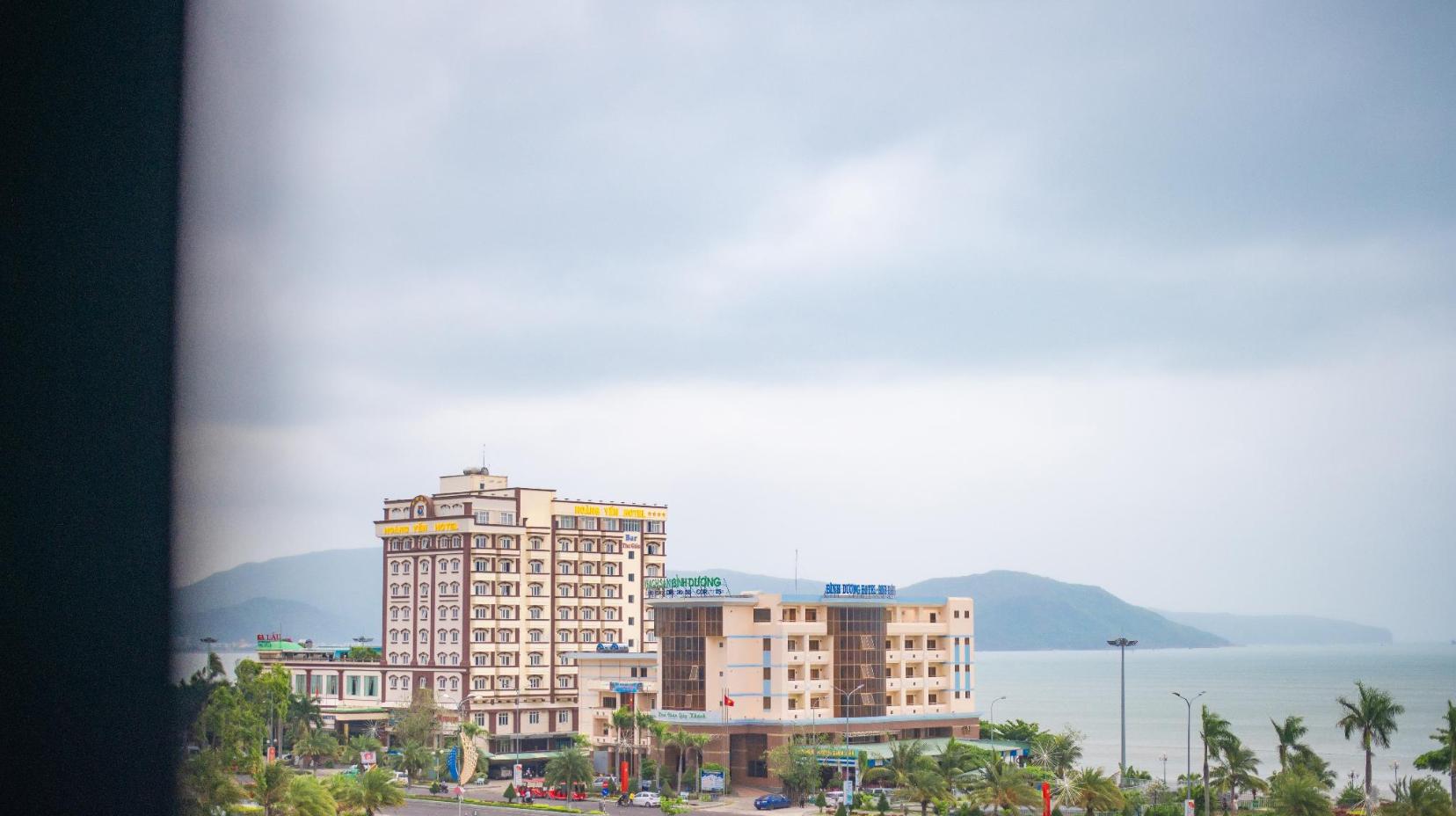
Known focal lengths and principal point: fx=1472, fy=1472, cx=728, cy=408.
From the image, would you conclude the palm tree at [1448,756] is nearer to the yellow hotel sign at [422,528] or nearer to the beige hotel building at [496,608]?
the beige hotel building at [496,608]

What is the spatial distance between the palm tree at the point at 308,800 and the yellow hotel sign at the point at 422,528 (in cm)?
2173

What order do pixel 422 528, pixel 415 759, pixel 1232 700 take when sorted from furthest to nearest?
pixel 1232 700 < pixel 422 528 < pixel 415 759

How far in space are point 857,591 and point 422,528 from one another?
15721 mm

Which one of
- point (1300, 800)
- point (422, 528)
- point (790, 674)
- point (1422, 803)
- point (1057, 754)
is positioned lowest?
point (1057, 754)

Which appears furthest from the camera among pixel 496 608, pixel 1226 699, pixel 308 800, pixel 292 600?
pixel 1226 699

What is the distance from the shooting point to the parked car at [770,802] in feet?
108

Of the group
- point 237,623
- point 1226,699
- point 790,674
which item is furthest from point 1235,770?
point 1226,699

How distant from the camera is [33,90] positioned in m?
8.52

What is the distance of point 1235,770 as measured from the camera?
28688 mm

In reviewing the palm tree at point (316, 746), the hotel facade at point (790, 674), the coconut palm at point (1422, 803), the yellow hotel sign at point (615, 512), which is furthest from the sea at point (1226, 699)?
the coconut palm at point (1422, 803)

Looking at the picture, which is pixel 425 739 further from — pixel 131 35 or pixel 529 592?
pixel 131 35

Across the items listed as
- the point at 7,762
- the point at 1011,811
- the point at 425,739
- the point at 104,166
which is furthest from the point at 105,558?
the point at 425,739

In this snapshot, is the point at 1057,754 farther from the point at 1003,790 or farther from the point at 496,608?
the point at 496,608

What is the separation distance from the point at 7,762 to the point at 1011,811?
20.8m
